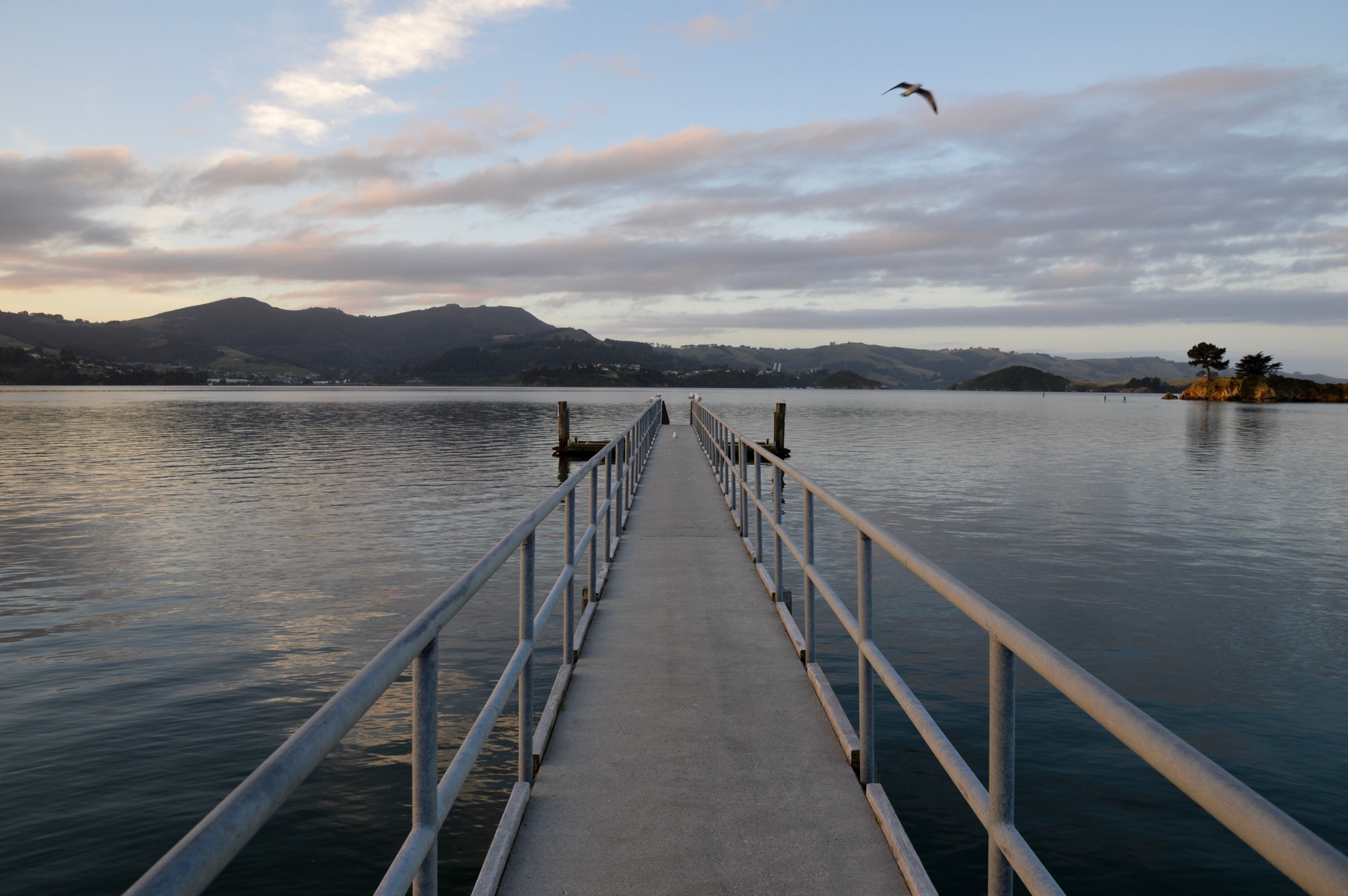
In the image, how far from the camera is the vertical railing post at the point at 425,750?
258 cm

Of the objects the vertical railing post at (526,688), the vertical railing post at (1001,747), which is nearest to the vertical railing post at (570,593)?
the vertical railing post at (526,688)

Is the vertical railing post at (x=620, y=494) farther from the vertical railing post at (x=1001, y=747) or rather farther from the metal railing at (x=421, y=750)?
the vertical railing post at (x=1001, y=747)

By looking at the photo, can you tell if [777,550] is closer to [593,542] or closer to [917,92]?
[593,542]

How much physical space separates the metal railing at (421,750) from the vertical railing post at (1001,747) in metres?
1.65

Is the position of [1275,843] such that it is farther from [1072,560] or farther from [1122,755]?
[1072,560]

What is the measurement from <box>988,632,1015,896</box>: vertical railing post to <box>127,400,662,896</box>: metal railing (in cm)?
165

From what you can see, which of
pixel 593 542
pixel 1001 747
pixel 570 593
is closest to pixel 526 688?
pixel 570 593

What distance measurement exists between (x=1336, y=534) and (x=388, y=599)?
2208 centimetres

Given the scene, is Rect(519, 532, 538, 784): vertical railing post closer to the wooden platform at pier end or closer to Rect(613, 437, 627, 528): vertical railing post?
the wooden platform at pier end

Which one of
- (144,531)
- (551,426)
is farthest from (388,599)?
(551,426)

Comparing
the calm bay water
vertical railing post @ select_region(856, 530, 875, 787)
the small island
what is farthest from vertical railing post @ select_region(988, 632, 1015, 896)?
the small island

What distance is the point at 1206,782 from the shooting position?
1358 mm

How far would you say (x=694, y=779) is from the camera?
4.49 meters

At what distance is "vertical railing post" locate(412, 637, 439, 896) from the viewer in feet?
8.46
